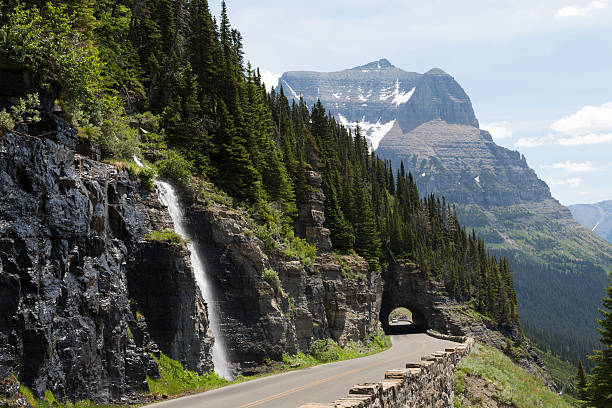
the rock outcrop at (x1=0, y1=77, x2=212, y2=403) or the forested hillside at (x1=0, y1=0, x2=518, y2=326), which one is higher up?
the forested hillside at (x1=0, y1=0, x2=518, y2=326)

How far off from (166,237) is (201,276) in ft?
18.6

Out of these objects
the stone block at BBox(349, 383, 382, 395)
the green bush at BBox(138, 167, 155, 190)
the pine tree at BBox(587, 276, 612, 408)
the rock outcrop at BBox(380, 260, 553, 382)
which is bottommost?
the rock outcrop at BBox(380, 260, 553, 382)

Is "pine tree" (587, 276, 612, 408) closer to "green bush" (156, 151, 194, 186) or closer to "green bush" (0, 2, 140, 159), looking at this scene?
"green bush" (156, 151, 194, 186)

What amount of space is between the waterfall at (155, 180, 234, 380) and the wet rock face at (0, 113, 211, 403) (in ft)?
13.6

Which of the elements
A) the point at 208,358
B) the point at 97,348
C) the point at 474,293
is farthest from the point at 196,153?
the point at 474,293

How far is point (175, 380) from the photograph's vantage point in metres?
22.6

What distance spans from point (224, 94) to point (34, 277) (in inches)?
1375

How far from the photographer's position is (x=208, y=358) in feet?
84.7

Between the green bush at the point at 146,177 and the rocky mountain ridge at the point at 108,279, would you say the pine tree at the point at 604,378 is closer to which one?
the rocky mountain ridge at the point at 108,279

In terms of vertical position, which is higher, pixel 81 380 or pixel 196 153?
pixel 196 153

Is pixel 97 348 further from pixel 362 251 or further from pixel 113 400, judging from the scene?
pixel 362 251

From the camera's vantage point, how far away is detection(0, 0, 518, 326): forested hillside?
2097 cm

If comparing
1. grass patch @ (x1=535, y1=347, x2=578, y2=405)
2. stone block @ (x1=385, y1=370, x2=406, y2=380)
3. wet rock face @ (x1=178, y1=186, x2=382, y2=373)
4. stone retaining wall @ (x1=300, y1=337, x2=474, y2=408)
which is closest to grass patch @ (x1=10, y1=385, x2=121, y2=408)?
stone retaining wall @ (x1=300, y1=337, x2=474, y2=408)

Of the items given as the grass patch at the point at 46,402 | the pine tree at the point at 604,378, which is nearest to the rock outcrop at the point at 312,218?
the pine tree at the point at 604,378
